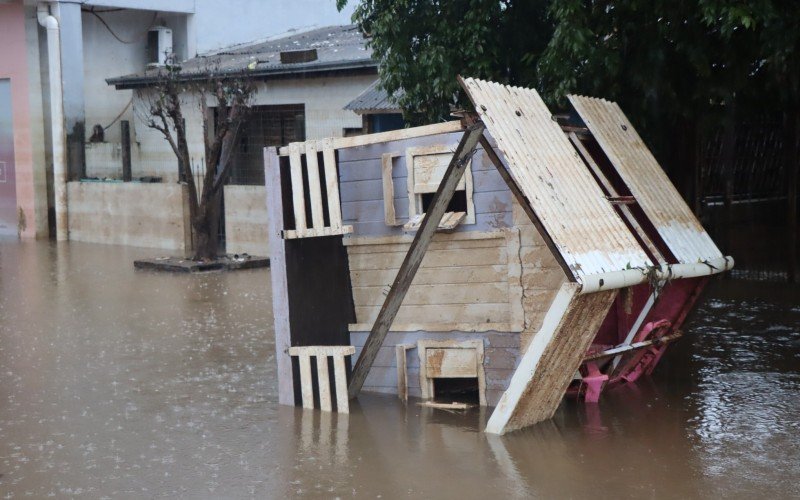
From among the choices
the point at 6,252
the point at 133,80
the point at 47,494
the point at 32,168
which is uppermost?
the point at 133,80

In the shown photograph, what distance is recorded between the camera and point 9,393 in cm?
883

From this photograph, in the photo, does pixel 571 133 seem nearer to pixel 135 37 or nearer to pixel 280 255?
pixel 280 255

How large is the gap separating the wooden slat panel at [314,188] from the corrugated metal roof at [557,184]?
1.37m

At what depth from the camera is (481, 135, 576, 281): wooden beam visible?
6785 mm

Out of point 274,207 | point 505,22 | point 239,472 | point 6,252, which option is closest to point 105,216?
point 6,252

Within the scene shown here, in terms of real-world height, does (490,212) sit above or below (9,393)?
above

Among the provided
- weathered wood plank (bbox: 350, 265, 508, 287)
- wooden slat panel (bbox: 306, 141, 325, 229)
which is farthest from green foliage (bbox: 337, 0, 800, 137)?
wooden slat panel (bbox: 306, 141, 325, 229)

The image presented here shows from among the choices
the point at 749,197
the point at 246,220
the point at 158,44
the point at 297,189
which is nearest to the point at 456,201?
the point at 297,189

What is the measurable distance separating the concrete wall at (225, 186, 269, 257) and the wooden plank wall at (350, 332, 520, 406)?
955cm

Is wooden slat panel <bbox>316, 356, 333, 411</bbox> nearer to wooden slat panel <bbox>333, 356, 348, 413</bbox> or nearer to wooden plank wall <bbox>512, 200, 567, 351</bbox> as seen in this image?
wooden slat panel <bbox>333, 356, 348, 413</bbox>

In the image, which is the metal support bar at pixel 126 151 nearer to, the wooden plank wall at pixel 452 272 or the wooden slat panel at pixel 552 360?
the wooden plank wall at pixel 452 272

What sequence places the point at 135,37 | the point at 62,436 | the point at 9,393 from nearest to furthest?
the point at 62,436 → the point at 9,393 → the point at 135,37

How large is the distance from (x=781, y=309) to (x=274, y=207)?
647 cm

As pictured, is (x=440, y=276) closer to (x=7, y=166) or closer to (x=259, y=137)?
(x=259, y=137)
